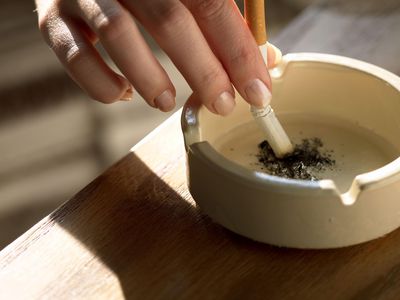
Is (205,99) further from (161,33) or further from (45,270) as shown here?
(45,270)

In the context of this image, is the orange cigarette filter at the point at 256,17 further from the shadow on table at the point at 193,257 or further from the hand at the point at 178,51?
the shadow on table at the point at 193,257

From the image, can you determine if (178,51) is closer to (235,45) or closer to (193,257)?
(235,45)

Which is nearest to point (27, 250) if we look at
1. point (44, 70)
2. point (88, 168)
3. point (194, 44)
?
point (194, 44)

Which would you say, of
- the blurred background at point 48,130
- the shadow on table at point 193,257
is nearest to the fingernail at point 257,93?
the shadow on table at point 193,257

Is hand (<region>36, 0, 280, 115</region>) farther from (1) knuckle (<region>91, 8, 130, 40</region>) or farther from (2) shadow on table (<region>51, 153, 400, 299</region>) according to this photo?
(2) shadow on table (<region>51, 153, 400, 299</region>)

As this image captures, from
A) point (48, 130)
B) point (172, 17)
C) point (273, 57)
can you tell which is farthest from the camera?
point (48, 130)

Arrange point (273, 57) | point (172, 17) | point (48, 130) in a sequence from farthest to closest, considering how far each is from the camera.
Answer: point (48, 130) < point (273, 57) < point (172, 17)

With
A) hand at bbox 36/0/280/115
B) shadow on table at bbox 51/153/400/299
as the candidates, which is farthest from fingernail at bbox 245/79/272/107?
shadow on table at bbox 51/153/400/299

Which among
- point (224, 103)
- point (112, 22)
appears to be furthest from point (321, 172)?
point (112, 22)
